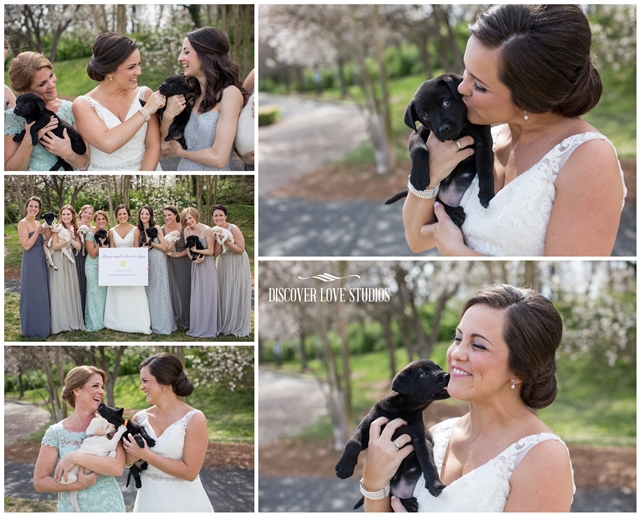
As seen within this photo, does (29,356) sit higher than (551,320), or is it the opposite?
(551,320)

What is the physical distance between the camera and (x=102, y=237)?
11.7 ft

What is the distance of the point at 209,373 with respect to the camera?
384cm

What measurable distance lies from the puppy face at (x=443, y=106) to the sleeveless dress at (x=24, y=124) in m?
1.76

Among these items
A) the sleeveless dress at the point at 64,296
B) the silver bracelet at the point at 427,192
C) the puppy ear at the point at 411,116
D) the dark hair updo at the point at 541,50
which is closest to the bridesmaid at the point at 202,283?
the sleeveless dress at the point at 64,296

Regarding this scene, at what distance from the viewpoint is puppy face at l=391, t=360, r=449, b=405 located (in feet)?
8.01

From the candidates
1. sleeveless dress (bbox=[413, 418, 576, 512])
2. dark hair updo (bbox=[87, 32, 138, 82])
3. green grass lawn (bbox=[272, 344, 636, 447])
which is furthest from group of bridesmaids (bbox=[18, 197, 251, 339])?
green grass lawn (bbox=[272, 344, 636, 447])

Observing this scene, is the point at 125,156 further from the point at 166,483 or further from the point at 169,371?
the point at 166,483

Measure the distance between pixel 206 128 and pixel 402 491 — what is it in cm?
192

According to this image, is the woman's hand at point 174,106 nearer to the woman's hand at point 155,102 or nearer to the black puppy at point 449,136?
the woman's hand at point 155,102

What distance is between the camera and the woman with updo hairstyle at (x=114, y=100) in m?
3.37

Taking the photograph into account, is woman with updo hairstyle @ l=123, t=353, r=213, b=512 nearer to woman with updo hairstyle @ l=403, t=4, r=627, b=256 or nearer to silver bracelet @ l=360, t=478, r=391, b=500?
silver bracelet @ l=360, t=478, r=391, b=500

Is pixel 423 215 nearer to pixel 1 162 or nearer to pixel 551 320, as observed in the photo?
pixel 551 320

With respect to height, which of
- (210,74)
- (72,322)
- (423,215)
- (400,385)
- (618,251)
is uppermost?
(210,74)

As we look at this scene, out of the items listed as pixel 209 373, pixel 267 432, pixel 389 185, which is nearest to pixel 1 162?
pixel 209 373
